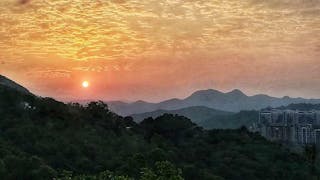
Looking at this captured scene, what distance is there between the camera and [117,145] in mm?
89938

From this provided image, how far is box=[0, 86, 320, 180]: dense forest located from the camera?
70188 millimetres

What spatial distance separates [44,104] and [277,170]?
4790 centimetres

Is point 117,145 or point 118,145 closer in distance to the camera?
point 117,145

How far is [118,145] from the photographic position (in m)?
90.1

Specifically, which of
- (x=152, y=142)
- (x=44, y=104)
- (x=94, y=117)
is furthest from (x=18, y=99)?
(x=152, y=142)

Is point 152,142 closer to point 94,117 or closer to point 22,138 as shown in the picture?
point 94,117

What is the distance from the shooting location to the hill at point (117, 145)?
230ft

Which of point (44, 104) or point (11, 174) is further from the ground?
point (44, 104)

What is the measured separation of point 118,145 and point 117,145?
0.71 feet

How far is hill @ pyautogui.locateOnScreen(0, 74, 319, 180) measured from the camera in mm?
70062

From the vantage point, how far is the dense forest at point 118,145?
70188 mm

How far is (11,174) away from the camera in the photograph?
1977 inches

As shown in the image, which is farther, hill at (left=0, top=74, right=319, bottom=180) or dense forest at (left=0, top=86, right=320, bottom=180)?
dense forest at (left=0, top=86, right=320, bottom=180)

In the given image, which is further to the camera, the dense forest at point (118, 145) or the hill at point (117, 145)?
the dense forest at point (118, 145)
